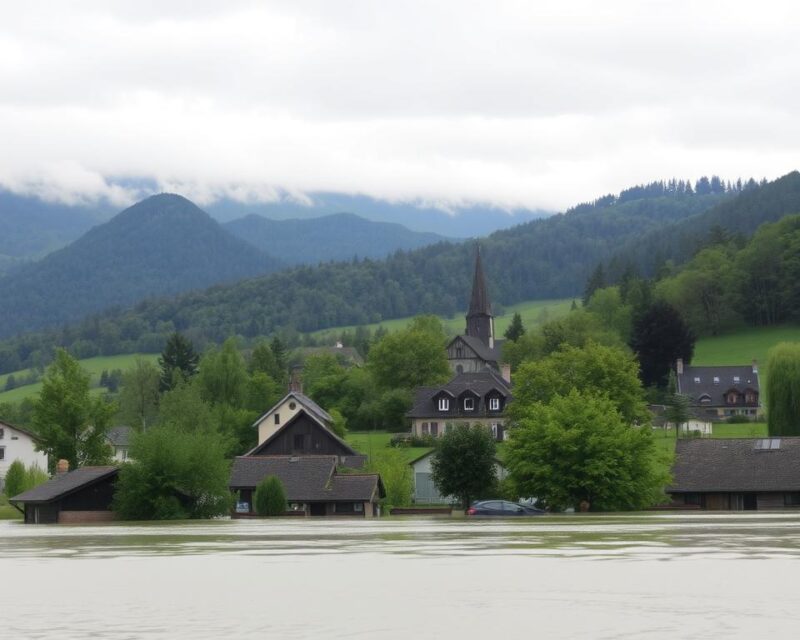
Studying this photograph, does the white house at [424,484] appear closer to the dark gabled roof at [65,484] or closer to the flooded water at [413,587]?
the dark gabled roof at [65,484]

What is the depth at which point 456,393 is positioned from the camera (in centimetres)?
14938

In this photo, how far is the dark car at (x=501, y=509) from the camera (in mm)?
83938

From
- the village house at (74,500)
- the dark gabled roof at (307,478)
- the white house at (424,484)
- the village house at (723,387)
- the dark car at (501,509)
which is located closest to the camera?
the dark car at (501,509)

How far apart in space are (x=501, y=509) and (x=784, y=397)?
40442 millimetres

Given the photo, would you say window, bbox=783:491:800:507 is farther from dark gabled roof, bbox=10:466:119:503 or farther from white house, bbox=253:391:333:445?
white house, bbox=253:391:333:445

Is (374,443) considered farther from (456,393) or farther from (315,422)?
(315,422)

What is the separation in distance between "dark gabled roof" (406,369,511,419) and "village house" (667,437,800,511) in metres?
51.0

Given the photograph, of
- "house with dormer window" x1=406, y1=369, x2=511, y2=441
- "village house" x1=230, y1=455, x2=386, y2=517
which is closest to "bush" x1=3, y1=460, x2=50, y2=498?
"village house" x1=230, y1=455, x2=386, y2=517

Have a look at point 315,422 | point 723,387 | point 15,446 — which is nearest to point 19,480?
point 315,422

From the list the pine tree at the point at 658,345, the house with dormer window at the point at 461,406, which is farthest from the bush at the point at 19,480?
the pine tree at the point at 658,345

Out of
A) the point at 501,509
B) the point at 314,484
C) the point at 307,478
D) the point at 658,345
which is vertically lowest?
the point at 501,509

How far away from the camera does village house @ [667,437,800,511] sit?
93688 millimetres

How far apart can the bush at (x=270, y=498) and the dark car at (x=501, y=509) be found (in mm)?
13320

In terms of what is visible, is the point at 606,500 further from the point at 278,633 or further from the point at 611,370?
the point at 278,633
